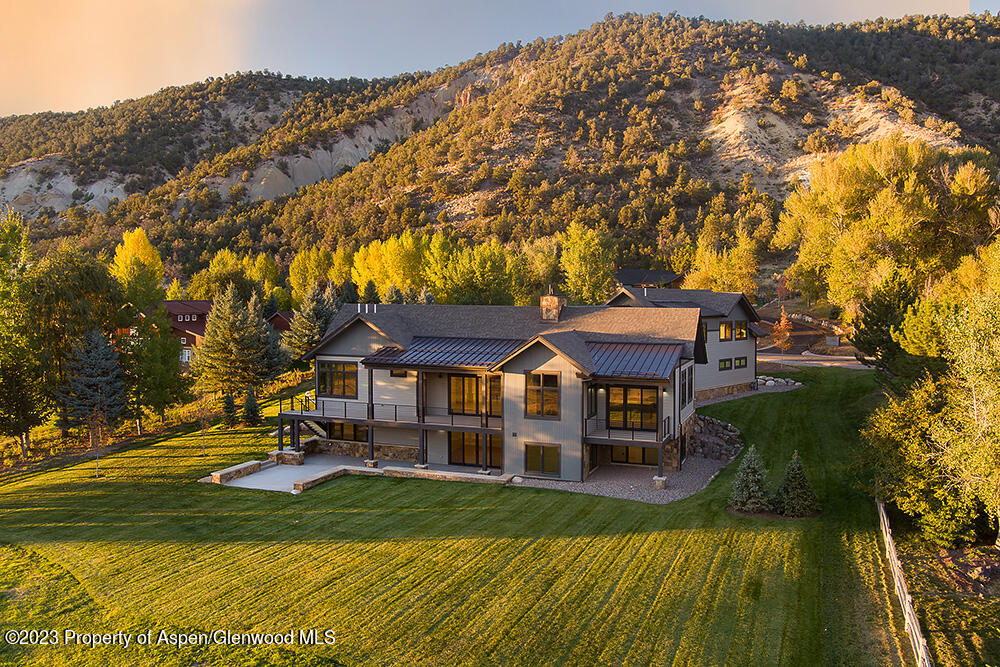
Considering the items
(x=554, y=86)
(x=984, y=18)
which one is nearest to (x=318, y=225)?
(x=554, y=86)

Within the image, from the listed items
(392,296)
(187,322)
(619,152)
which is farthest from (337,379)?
(619,152)

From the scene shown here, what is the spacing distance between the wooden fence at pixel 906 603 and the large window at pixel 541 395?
10.8 meters

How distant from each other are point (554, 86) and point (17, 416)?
120840mm

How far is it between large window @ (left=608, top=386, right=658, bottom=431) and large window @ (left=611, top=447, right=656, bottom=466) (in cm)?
158

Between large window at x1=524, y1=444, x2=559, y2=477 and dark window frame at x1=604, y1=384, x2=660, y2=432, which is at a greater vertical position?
dark window frame at x1=604, y1=384, x2=660, y2=432

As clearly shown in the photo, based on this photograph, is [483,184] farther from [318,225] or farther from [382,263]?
[382,263]

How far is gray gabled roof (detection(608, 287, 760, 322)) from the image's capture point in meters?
34.1

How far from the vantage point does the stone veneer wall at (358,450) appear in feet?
88.3

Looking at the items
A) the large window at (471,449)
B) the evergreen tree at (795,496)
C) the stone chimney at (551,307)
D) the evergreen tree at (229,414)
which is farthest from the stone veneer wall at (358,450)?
the evergreen tree at (795,496)

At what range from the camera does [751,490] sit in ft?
63.4

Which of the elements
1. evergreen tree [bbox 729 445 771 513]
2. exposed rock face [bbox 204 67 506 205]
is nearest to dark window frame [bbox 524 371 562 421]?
evergreen tree [bbox 729 445 771 513]

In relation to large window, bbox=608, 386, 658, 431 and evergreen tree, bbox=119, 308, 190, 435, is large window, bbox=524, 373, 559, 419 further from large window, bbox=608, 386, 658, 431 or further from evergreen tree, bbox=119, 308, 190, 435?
evergreen tree, bbox=119, 308, 190, 435

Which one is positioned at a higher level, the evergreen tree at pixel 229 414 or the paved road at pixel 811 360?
the paved road at pixel 811 360

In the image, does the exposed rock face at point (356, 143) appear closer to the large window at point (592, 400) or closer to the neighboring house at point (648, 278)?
the neighboring house at point (648, 278)
